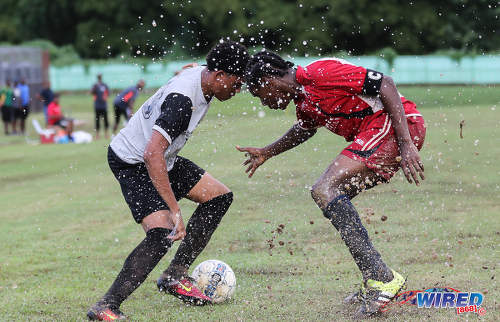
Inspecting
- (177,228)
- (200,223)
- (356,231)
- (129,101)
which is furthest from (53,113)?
(356,231)

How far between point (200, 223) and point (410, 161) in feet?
6.13

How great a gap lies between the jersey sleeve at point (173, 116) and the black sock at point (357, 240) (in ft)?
4.12

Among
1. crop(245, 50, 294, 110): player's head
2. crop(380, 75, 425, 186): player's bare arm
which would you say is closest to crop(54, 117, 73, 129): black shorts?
crop(245, 50, 294, 110): player's head

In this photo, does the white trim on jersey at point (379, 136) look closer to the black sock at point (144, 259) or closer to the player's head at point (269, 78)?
the player's head at point (269, 78)

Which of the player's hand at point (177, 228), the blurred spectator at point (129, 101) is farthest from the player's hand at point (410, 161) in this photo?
the blurred spectator at point (129, 101)

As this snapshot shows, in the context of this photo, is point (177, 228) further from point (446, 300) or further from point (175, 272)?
point (446, 300)

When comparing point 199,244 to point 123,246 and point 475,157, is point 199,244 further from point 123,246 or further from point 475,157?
point 475,157

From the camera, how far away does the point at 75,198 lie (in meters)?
12.6

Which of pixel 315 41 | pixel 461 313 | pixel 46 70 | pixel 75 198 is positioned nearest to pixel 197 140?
pixel 75 198

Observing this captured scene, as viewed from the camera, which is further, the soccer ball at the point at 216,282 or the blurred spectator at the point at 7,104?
the blurred spectator at the point at 7,104

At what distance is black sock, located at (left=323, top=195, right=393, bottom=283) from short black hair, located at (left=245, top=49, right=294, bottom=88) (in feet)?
3.50

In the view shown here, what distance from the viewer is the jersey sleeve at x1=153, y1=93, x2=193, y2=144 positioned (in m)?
5.27

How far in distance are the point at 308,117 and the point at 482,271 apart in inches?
85.8

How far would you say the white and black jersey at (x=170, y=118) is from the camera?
5.30m
